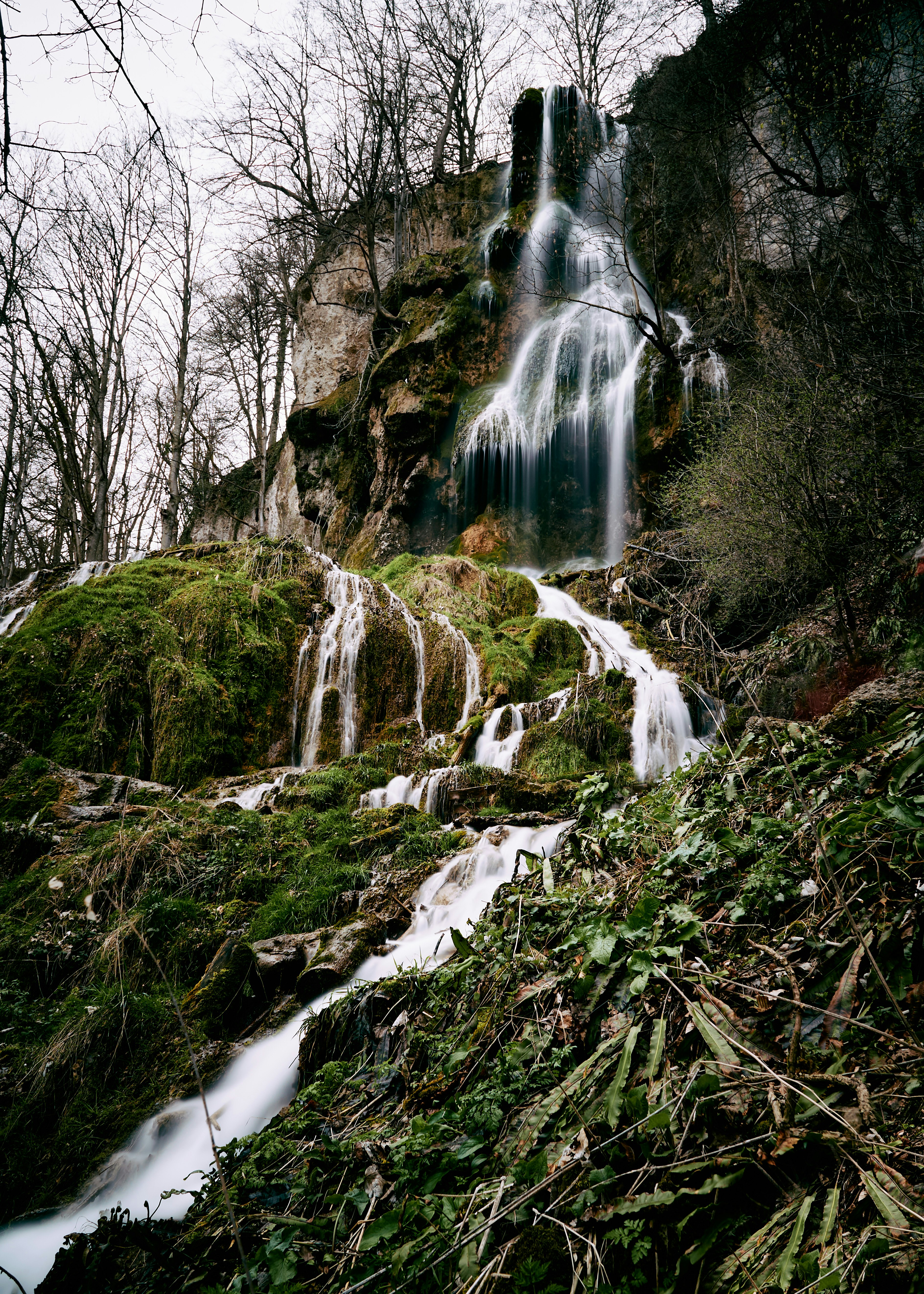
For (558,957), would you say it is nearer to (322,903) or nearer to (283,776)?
(322,903)

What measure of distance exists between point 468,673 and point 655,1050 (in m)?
8.30

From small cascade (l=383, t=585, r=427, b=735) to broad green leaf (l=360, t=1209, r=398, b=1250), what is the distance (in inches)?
304

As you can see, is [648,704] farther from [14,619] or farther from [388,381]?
[388,381]

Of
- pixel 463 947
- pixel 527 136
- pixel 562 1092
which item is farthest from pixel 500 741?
pixel 527 136

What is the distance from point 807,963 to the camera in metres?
1.81

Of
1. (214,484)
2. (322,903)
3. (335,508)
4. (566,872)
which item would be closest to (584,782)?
(566,872)

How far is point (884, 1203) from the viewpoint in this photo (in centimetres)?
116

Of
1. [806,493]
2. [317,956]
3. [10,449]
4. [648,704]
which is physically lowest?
[317,956]

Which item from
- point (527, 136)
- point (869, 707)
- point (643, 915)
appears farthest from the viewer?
point (527, 136)

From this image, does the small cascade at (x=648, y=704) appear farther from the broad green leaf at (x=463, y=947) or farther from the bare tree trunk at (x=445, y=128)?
the bare tree trunk at (x=445, y=128)

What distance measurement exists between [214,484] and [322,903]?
1021 inches

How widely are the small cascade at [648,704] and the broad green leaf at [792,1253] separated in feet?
17.2

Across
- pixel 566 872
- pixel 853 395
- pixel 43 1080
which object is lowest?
pixel 43 1080

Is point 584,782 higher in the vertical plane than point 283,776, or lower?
higher
